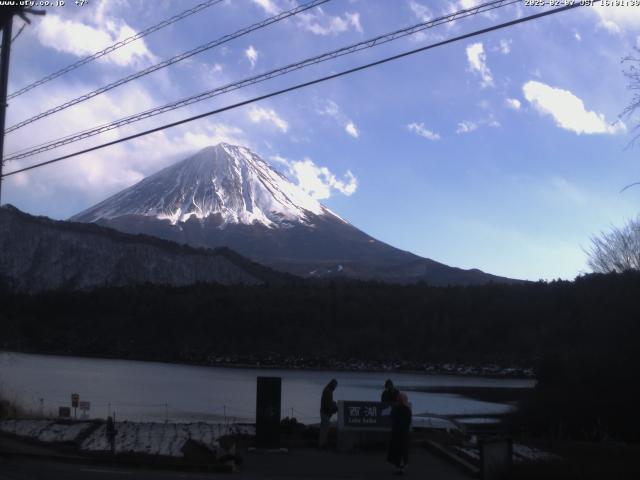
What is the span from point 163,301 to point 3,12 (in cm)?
9016

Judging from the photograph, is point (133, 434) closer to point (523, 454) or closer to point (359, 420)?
point (359, 420)

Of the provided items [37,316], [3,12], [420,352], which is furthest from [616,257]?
[37,316]

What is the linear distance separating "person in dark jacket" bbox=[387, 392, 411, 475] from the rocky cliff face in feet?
334

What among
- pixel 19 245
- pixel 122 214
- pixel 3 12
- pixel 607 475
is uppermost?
pixel 122 214

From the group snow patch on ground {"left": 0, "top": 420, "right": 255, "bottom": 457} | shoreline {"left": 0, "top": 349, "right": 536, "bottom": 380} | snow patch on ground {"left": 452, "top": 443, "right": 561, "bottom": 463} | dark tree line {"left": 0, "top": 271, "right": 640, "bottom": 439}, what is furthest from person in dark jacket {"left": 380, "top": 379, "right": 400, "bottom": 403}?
shoreline {"left": 0, "top": 349, "right": 536, "bottom": 380}

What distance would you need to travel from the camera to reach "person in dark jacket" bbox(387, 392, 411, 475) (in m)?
14.0

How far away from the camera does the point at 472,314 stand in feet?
330

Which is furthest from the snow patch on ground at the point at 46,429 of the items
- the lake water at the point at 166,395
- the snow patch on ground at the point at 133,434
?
the lake water at the point at 166,395

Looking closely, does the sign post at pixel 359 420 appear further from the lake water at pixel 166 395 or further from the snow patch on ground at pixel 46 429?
Answer: the lake water at pixel 166 395

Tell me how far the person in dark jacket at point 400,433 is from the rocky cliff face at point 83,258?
10191 centimetres

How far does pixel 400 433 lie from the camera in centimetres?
1405

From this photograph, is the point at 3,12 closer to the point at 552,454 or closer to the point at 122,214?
the point at 552,454

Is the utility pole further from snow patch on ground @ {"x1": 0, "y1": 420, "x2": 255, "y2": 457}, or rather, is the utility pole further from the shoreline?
the shoreline

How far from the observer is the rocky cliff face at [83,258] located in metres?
117
